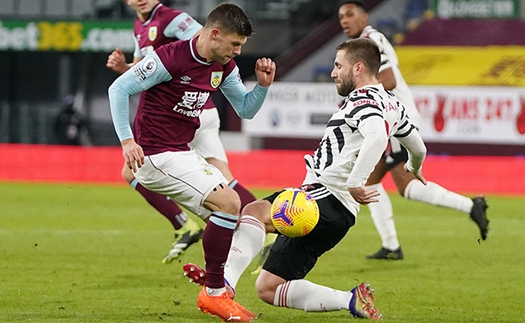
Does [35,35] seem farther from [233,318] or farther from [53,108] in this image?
[233,318]

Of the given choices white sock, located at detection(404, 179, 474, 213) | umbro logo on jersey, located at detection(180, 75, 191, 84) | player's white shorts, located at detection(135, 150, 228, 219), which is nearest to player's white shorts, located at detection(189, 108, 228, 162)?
white sock, located at detection(404, 179, 474, 213)

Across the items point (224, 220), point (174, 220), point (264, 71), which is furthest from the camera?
point (174, 220)

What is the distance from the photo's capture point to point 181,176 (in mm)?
5727

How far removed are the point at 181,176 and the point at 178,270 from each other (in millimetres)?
2056

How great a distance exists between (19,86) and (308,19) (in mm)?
9231

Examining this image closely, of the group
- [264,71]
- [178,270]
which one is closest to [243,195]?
[178,270]

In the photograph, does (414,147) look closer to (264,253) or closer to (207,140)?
(264,253)

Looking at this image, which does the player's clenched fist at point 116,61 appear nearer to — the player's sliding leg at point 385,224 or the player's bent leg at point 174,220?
the player's bent leg at point 174,220

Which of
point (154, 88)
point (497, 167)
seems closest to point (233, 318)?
point (154, 88)

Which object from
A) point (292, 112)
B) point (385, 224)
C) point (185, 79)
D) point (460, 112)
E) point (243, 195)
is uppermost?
point (185, 79)

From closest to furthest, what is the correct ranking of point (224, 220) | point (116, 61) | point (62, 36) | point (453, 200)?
point (224, 220)
point (116, 61)
point (453, 200)
point (62, 36)

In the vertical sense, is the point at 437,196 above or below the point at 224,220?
below

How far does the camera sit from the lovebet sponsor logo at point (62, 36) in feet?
82.5

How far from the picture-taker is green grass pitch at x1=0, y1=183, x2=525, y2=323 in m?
5.74
